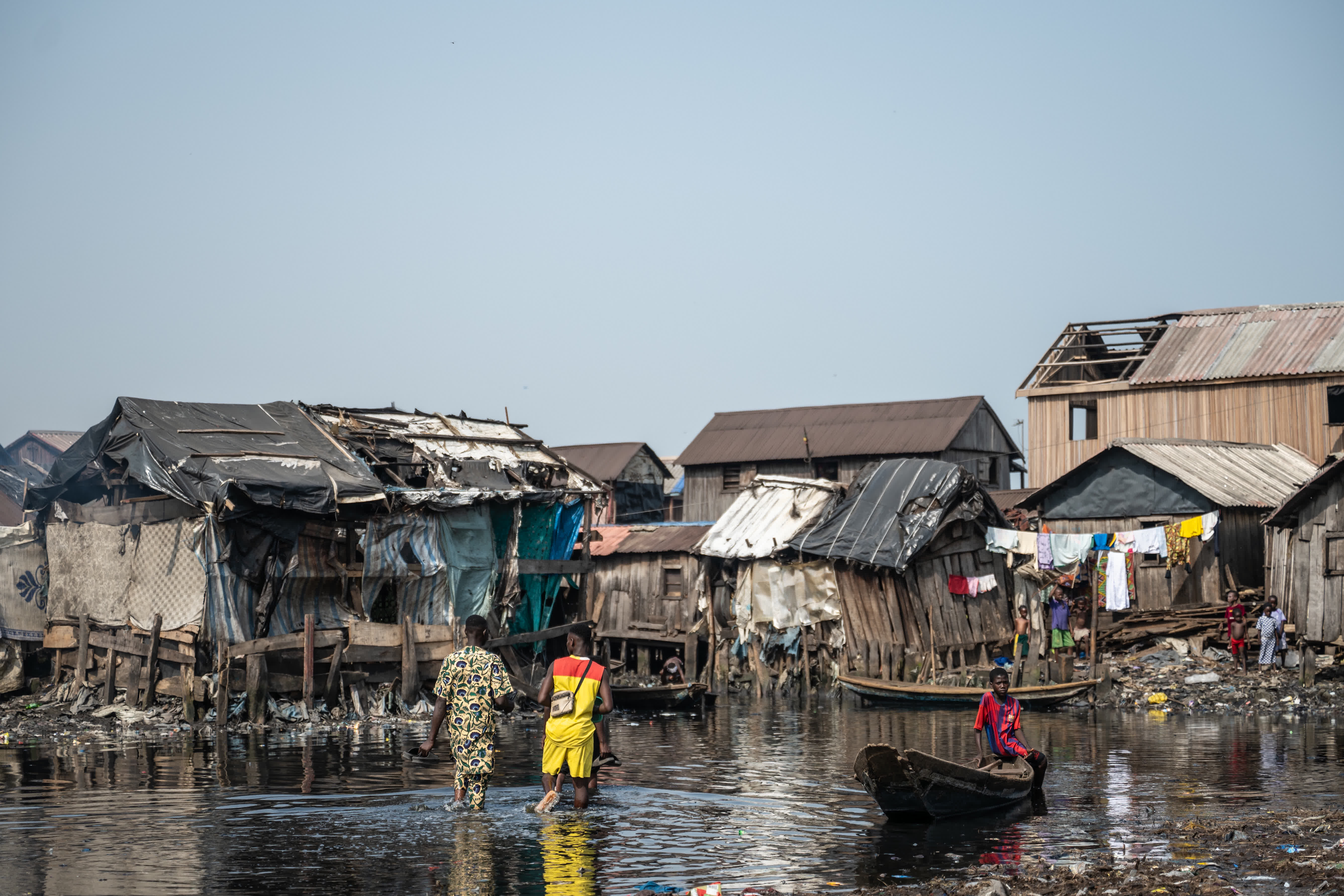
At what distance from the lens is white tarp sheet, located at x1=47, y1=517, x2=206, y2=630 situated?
67.3ft

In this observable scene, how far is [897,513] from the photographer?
91.5 ft

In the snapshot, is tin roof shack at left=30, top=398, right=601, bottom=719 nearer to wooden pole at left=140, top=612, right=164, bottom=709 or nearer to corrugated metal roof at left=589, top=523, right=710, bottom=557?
wooden pole at left=140, top=612, right=164, bottom=709

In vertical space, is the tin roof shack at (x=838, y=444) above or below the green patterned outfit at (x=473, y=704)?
above

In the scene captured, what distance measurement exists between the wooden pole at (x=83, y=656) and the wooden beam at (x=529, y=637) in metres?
6.37

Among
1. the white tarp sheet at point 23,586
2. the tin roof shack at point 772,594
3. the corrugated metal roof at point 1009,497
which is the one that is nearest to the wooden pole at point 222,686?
the white tarp sheet at point 23,586

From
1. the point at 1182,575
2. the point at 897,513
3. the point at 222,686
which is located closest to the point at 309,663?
the point at 222,686

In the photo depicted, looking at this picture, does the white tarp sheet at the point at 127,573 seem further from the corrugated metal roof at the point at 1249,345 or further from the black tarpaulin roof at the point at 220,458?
the corrugated metal roof at the point at 1249,345

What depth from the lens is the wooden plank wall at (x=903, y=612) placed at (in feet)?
89.8

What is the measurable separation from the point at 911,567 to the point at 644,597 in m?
7.00

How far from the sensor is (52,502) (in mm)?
22641

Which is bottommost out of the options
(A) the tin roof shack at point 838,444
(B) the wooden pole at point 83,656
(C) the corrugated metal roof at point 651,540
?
(B) the wooden pole at point 83,656

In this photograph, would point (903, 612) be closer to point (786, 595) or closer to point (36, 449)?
point (786, 595)

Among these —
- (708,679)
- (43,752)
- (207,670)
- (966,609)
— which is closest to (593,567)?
(708,679)

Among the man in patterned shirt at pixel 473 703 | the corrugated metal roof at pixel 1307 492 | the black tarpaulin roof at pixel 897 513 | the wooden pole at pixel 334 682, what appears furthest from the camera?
the black tarpaulin roof at pixel 897 513
